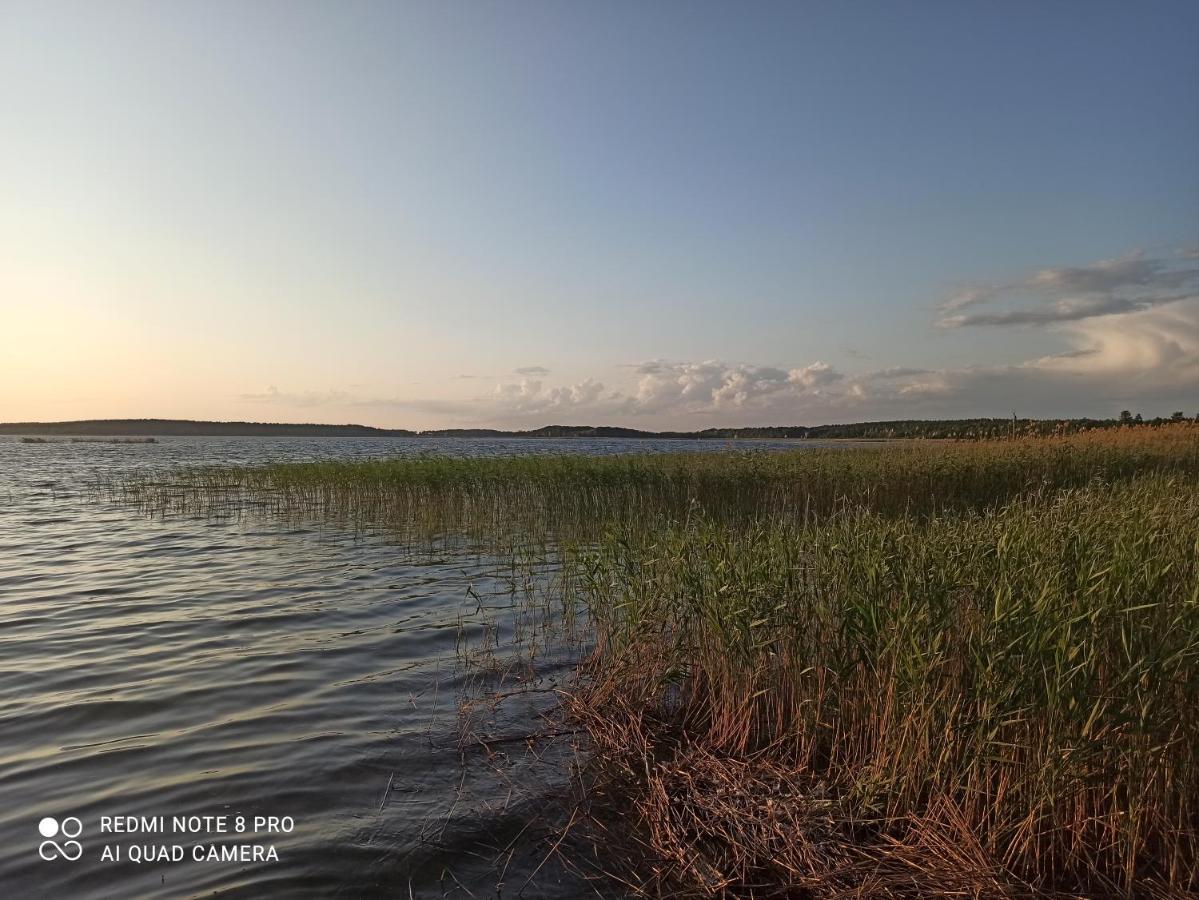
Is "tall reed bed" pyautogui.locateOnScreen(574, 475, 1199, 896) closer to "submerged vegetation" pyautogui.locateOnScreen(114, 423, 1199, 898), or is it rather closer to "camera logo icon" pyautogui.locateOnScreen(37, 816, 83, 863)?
"submerged vegetation" pyautogui.locateOnScreen(114, 423, 1199, 898)

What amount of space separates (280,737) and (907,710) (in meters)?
5.33

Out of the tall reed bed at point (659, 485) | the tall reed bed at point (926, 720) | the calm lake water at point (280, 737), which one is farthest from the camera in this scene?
the tall reed bed at point (659, 485)

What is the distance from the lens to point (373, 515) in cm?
2000

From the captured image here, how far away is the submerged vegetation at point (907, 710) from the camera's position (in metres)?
3.72

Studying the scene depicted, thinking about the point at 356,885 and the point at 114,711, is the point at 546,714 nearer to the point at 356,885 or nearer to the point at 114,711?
the point at 356,885

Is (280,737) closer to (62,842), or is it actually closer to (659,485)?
(62,842)

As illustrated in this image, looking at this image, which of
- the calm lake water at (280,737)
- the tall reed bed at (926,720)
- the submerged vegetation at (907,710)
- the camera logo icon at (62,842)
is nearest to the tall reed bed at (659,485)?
the calm lake water at (280,737)

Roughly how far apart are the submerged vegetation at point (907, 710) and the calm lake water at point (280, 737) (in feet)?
2.66

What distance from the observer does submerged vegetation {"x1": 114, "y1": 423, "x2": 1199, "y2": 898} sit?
372 centimetres

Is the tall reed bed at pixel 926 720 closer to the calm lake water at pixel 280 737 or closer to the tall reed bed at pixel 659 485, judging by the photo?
the calm lake water at pixel 280 737

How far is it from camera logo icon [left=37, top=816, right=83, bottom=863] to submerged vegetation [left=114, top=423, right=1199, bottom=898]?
3.51 meters

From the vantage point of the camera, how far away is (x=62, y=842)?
4.61 m

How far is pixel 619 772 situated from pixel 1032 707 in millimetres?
2909

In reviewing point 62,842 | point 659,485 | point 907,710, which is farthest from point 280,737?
point 659,485
